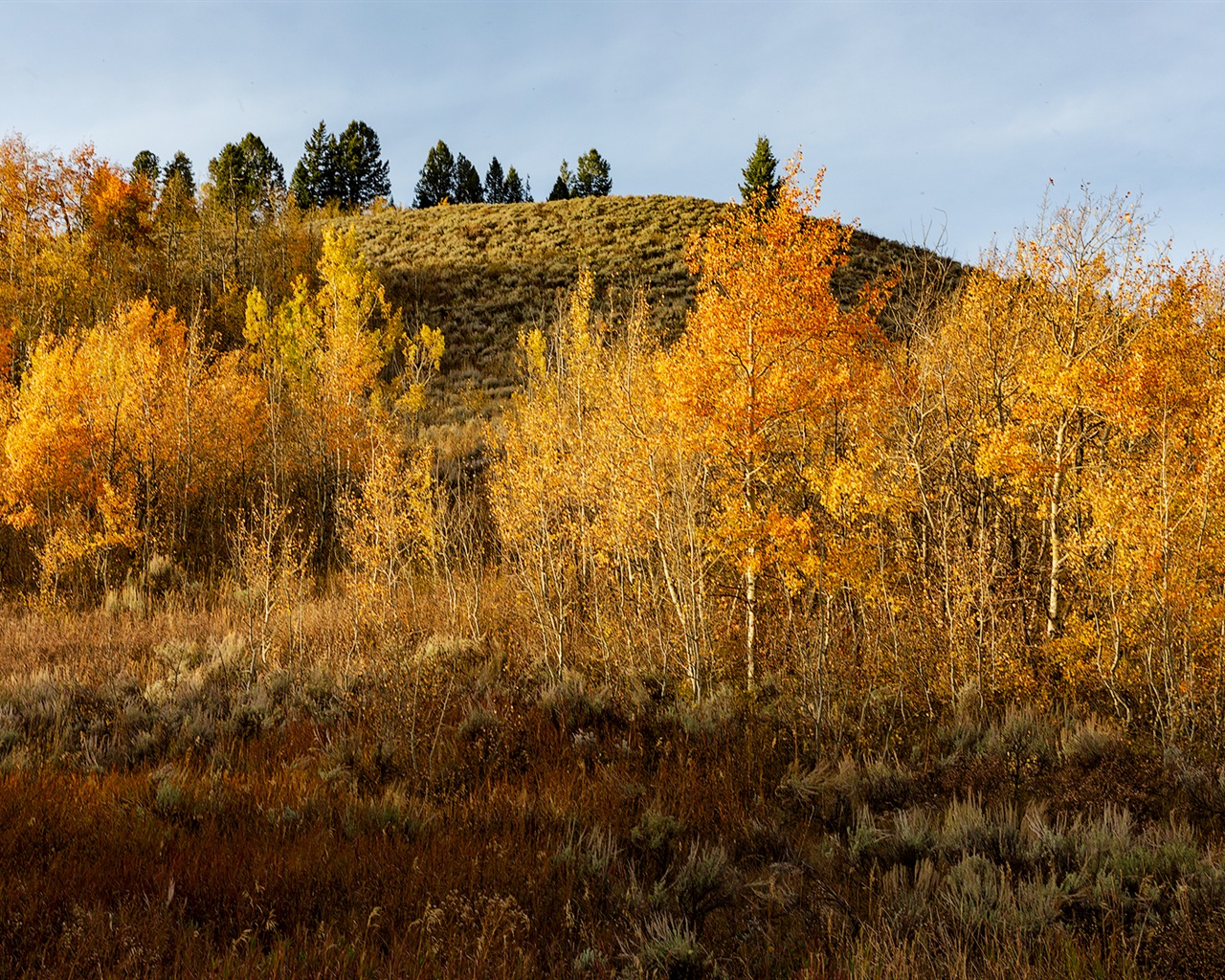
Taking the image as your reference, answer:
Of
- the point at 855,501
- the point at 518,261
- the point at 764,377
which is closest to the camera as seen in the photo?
the point at 855,501

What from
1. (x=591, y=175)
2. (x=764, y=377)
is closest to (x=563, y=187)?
(x=591, y=175)

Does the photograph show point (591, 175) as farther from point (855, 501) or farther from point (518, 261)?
point (855, 501)

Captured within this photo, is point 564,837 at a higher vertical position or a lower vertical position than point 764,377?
lower

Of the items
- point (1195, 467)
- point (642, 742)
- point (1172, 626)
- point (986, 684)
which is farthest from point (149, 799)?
point (1195, 467)

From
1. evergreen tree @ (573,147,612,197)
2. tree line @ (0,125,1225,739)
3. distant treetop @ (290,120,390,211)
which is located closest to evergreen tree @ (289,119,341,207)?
distant treetop @ (290,120,390,211)

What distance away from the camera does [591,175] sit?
226 ft

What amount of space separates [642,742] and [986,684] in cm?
476

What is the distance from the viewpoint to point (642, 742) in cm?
762

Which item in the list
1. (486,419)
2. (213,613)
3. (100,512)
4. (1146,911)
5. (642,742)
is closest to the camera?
(1146,911)

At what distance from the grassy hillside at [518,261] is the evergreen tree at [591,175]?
40.7ft

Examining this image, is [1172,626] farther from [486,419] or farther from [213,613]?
[486,419]

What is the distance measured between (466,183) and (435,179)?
299 cm

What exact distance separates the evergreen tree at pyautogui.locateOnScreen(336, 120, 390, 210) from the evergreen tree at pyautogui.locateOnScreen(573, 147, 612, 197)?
1857cm

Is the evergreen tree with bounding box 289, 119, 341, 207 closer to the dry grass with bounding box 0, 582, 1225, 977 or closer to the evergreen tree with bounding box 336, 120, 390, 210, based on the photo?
the evergreen tree with bounding box 336, 120, 390, 210
